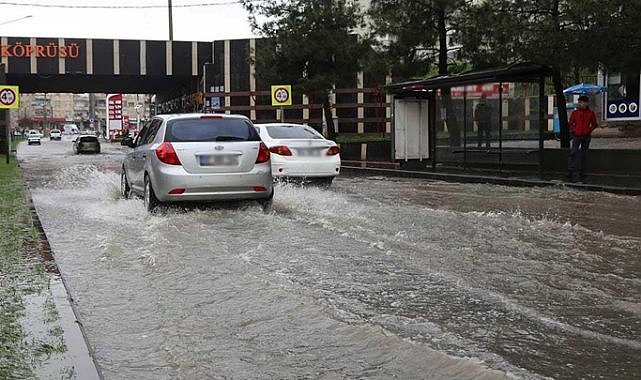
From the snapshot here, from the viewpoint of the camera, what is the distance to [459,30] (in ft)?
75.5

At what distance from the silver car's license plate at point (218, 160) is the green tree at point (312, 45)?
57.4 ft

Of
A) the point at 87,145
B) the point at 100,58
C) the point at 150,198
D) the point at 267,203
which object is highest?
the point at 100,58

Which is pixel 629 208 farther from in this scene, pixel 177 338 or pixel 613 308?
pixel 177 338

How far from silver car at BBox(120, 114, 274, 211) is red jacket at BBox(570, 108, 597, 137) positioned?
301 inches

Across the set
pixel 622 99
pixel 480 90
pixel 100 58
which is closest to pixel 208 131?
pixel 480 90

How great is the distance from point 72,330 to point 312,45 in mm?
24466

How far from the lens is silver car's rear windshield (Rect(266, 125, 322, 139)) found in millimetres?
16125

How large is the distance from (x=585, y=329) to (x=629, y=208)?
7.17 m

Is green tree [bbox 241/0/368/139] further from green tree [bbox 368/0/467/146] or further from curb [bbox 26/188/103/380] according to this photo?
curb [bbox 26/188/103/380]

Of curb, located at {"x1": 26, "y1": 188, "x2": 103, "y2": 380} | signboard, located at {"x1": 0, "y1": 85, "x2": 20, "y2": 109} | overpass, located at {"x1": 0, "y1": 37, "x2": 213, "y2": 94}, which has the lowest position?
curb, located at {"x1": 26, "y1": 188, "x2": 103, "y2": 380}

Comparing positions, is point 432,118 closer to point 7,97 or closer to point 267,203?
point 267,203

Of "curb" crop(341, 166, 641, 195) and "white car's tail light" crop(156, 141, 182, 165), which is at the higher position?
"white car's tail light" crop(156, 141, 182, 165)

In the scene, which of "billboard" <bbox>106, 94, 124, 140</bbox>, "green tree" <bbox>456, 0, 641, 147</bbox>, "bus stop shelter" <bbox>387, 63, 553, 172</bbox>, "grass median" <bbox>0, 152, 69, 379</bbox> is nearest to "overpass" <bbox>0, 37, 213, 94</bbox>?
"bus stop shelter" <bbox>387, 63, 553, 172</bbox>

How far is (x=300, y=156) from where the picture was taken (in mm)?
15648
